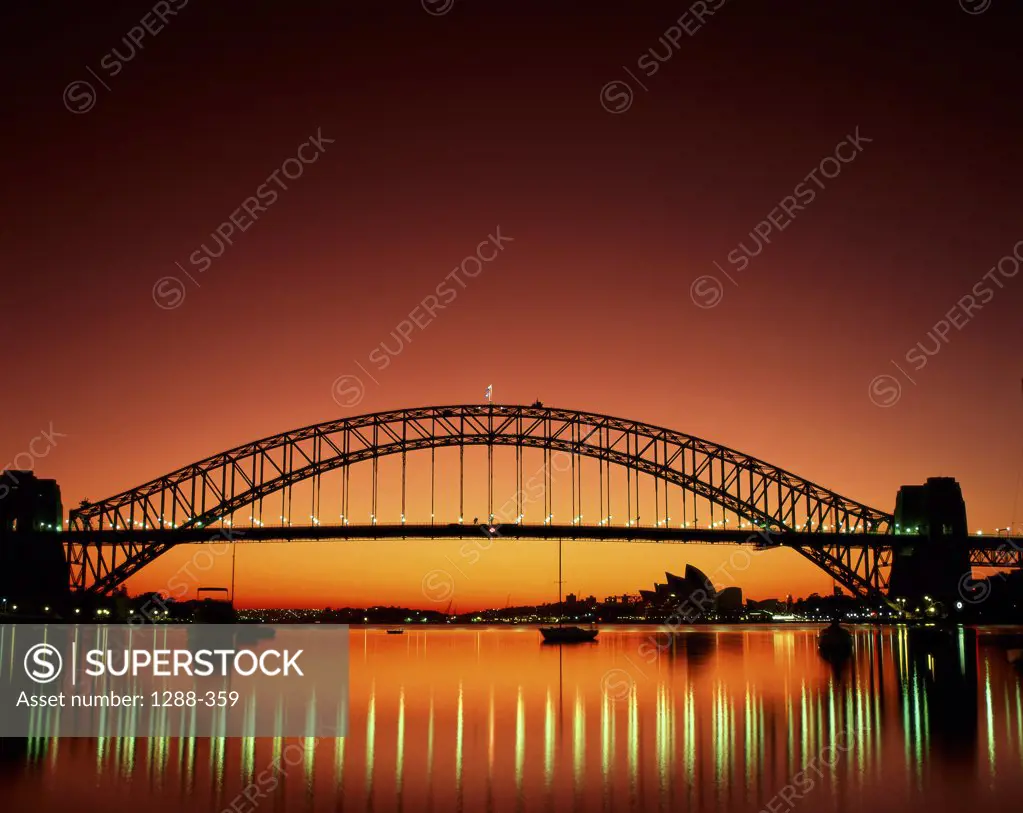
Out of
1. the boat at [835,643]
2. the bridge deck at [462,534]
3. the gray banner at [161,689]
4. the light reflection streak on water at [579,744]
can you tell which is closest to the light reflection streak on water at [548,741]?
the light reflection streak on water at [579,744]

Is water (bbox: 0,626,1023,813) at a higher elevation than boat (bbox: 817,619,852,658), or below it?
below

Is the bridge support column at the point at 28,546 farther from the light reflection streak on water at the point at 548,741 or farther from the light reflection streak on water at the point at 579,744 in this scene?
Result: the light reflection streak on water at the point at 579,744

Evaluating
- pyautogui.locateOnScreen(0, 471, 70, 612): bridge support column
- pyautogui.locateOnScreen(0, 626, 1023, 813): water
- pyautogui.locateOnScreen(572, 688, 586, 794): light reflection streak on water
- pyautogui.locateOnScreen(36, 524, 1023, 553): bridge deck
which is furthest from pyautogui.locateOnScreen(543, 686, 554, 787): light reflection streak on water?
pyautogui.locateOnScreen(0, 471, 70, 612): bridge support column

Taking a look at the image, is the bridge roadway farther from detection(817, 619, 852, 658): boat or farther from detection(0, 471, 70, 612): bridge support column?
detection(817, 619, 852, 658): boat

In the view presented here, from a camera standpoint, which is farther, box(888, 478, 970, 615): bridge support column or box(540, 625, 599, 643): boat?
box(540, 625, 599, 643): boat

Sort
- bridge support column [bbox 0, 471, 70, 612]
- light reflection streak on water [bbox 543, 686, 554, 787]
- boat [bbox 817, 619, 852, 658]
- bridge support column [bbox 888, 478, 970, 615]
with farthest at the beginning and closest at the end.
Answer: bridge support column [bbox 888, 478, 970, 615], bridge support column [bbox 0, 471, 70, 612], boat [bbox 817, 619, 852, 658], light reflection streak on water [bbox 543, 686, 554, 787]

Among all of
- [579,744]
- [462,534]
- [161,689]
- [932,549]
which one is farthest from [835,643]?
[579,744]
